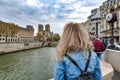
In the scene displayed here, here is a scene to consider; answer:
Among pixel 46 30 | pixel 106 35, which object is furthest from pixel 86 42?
pixel 46 30

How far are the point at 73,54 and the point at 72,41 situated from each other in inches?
5.7

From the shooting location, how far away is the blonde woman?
6.27ft

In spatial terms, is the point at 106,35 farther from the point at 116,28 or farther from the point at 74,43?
the point at 74,43

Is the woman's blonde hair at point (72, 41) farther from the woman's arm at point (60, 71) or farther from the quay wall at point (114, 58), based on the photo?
the quay wall at point (114, 58)

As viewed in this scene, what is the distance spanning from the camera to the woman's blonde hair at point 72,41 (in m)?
2.00

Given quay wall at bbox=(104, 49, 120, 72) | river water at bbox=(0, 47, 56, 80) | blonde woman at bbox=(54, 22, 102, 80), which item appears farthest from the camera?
river water at bbox=(0, 47, 56, 80)

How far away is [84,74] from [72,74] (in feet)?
0.39

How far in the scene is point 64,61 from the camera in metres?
1.92

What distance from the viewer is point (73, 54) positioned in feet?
6.50

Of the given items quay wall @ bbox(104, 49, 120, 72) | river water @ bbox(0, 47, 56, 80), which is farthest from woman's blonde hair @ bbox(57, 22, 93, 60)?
river water @ bbox(0, 47, 56, 80)

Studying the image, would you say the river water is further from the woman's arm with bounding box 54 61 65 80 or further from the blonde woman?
the woman's arm with bounding box 54 61 65 80

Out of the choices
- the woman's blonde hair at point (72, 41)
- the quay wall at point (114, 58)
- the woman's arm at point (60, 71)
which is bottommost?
the quay wall at point (114, 58)

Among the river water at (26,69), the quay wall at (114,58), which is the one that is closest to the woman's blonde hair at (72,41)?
the quay wall at (114,58)

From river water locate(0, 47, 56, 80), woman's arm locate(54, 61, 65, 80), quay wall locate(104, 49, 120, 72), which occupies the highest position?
woman's arm locate(54, 61, 65, 80)
